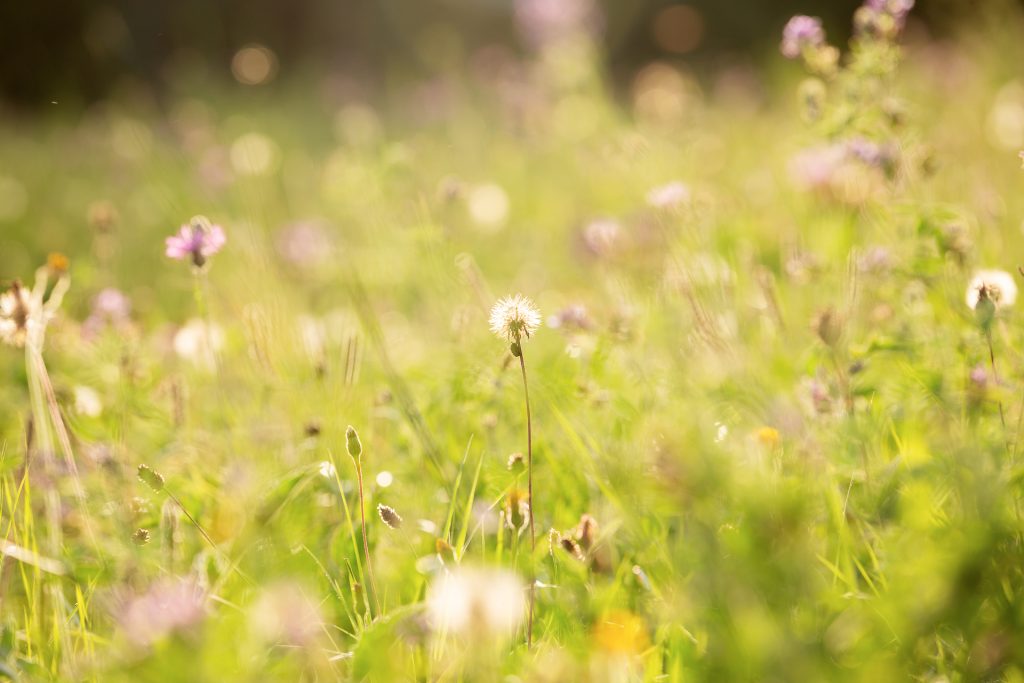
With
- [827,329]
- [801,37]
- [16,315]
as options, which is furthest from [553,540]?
[801,37]

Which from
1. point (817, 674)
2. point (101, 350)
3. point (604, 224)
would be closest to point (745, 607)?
point (817, 674)

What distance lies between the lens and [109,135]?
16.5ft

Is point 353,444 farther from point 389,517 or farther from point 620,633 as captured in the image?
point 620,633

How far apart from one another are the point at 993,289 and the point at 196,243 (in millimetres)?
975

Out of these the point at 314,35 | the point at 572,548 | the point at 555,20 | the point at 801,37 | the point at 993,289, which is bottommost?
the point at 572,548

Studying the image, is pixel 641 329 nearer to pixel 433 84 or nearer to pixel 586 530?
pixel 586 530

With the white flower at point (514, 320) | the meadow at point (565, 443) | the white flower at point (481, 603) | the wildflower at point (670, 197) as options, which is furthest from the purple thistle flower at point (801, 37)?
the white flower at point (481, 603)

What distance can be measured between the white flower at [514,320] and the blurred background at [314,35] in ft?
21.4

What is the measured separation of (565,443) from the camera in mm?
1126

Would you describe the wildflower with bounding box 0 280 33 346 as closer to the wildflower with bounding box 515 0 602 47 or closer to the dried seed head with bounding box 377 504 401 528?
the dried seed head with bounding box 377 504 401 528

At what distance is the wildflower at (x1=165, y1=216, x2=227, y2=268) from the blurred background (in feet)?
20.3

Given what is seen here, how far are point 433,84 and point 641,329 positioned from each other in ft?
11.9

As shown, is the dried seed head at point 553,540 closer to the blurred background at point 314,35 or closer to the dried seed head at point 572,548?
the dried seed head at point 572,548

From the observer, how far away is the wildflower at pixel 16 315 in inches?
38.7
